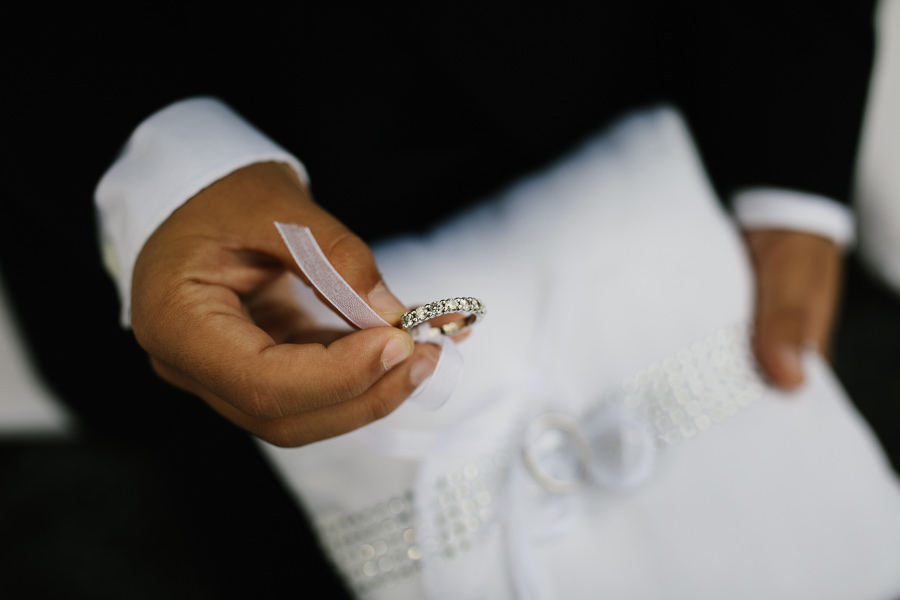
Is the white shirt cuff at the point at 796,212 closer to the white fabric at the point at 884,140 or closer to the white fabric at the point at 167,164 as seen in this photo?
the white fabric at the point at 884,140

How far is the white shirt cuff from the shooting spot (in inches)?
30.3

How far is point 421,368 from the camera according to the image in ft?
1.28

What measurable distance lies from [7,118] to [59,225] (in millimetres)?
99

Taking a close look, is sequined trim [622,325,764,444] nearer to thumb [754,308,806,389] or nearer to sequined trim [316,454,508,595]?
thumb [754,308,806,389]

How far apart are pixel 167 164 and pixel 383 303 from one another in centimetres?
22

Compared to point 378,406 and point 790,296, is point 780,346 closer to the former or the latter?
point 790,296

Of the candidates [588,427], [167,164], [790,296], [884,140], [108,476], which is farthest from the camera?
[108,476]

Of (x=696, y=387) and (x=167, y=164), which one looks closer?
(x=167, y=164)

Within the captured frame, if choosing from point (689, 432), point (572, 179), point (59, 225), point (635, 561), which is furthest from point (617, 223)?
point (59, 225)

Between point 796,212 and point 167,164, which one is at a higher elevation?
point 167,164

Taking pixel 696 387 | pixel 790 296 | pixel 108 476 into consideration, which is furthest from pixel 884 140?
pixel 108 476

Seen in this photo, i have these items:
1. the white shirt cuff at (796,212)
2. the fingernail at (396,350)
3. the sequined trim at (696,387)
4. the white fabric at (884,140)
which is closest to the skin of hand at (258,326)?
the fingernail at (396,350)

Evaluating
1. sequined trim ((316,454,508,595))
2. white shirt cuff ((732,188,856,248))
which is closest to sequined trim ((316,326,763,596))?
sequined trim ((316,454,508,595))

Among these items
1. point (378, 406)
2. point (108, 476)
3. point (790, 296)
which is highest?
point (378, 406)
